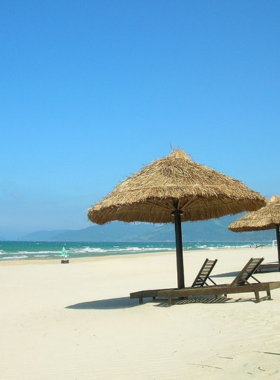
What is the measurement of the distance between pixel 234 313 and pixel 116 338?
1.89 metres

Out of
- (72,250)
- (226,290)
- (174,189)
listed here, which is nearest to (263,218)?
(226,290)

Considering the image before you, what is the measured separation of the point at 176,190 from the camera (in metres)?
7.73

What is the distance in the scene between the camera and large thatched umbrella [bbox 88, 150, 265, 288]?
776 centimetres

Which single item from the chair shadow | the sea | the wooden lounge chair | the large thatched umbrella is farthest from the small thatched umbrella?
the sea

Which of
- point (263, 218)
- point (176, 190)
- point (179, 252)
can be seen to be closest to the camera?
point (176, 190)

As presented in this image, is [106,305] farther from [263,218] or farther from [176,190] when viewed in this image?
[263,218]

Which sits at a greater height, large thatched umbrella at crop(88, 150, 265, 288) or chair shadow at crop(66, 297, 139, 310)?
large thatched umbrella at crop(88, 150, 265, 288)

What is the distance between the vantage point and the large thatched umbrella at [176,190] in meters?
7.76

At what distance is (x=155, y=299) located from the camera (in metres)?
9.05

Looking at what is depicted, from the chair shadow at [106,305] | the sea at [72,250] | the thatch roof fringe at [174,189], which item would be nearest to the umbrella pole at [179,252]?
the thatch roof fringe at [174,189]

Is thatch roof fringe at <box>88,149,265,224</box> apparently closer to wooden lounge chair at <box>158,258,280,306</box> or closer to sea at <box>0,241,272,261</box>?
wooden lounge chair at <box>158,258,280,306</box>

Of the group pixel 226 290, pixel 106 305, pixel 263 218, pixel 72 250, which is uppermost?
pixel 263 218

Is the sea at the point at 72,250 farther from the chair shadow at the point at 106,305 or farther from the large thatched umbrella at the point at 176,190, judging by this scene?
the large thatched umbrella at the point at 176,190

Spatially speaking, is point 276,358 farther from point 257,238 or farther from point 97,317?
point 257,238
